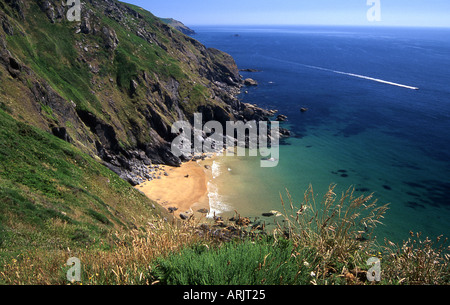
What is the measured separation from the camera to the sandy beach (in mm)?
40406

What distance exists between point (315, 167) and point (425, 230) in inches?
823

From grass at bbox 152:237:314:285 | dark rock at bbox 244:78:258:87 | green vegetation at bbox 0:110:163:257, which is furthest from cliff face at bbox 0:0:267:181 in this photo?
dark rock at bbox 244:78:258:87

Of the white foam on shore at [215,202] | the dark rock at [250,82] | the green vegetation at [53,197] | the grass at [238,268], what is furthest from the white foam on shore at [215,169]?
the dark rock at [250,82]

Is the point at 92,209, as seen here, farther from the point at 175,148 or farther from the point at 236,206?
the point at 175,148

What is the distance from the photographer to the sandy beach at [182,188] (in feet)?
133

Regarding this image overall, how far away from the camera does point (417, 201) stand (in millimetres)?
45031

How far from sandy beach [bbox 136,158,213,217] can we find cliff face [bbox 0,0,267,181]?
10.2 feet

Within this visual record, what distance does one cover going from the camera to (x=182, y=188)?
1762 inches

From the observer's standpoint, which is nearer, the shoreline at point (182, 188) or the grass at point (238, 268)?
the grass at point (238, 268)

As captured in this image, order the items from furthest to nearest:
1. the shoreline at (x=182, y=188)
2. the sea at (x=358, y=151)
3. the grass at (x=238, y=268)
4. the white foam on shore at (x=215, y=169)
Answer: the white foam on shore at (x=215, y=169)
the sea at (x=358, y=151)
the shoreline at (x=182, y=188)
the grass at (x=238, y=268)

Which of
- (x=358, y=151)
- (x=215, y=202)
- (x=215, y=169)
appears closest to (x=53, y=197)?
(x=215, y=202)

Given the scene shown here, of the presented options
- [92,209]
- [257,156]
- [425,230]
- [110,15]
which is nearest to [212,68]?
[110,15]

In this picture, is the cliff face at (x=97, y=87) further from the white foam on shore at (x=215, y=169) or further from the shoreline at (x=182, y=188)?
the white foam on shore at (x=215, y=169)

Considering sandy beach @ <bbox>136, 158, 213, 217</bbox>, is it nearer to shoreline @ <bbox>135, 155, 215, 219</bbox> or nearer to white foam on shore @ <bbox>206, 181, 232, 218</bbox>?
shoreline @ <bbox>135, 155, 215, 219</bbox>
